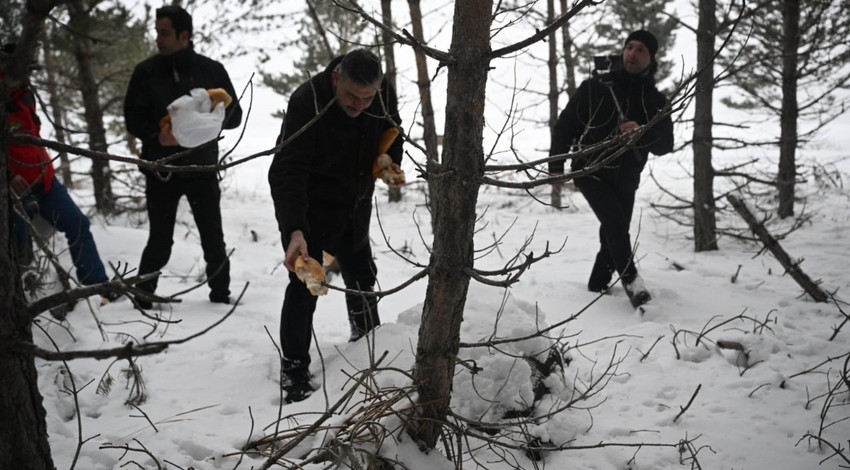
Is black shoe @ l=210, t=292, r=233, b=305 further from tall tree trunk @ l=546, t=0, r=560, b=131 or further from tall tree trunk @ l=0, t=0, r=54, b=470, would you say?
tall tree trunk @ l=546, t=0, r=560, b=131

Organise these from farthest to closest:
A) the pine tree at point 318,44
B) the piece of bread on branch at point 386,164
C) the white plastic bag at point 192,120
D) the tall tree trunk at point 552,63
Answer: the pine tree at point 318,44
the tall tree trunk at point 552,63
the white plastic bag at point 192,120
the piece of bread on branch at point 386,164

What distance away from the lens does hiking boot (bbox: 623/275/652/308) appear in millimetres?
4211

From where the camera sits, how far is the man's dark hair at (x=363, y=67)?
2686 mm

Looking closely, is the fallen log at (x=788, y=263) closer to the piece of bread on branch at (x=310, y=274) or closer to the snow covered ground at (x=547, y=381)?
the snow covered ground at (x=547, y=381)

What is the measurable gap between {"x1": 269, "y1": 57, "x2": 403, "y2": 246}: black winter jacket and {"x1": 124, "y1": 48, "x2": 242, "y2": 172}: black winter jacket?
55.6 inches

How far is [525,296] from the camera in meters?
4.76

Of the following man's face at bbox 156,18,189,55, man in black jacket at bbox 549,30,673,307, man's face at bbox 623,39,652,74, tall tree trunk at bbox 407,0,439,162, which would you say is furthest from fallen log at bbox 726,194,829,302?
man's face at bbox 156,18,189,55

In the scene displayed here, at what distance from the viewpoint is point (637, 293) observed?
4.22 metres

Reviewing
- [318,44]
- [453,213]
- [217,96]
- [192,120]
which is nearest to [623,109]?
[453,213]

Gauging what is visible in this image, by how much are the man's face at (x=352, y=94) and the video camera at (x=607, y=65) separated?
88.2 inches

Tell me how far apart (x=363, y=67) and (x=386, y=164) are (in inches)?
26.6

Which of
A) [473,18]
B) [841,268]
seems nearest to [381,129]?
[473,18]

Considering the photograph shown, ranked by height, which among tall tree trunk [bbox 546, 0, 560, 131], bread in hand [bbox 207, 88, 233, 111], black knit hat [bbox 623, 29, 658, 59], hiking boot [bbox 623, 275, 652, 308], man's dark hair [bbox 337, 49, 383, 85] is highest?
tall tree trunk [bbox 546, 0, 560, 131]

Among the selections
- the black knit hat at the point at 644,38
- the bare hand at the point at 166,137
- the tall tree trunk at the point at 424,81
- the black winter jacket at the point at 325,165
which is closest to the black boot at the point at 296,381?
the black winter jacket at the point at 325,165
